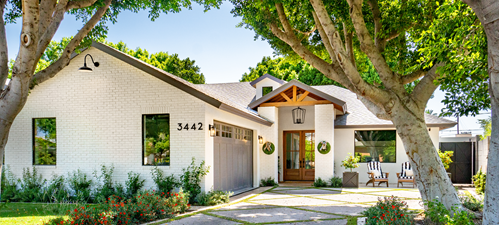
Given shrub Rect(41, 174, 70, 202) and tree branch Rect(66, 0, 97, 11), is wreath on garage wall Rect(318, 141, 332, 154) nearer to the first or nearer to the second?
shrub Rect(41, 174, 70, 202)

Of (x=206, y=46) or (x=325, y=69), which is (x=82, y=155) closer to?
(x=325, y=69)

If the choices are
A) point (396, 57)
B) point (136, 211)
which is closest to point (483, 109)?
point (396, 57)

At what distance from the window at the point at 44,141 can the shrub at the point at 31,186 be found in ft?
1.23

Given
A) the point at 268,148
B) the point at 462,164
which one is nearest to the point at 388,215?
the point at 268,148

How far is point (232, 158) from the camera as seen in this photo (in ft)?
43.5

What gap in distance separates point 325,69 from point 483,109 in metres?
3.13

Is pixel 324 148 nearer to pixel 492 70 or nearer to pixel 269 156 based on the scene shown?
pixel 269 156

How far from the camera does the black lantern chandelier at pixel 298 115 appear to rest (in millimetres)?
17797

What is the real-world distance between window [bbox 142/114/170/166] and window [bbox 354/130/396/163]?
9.90 metres

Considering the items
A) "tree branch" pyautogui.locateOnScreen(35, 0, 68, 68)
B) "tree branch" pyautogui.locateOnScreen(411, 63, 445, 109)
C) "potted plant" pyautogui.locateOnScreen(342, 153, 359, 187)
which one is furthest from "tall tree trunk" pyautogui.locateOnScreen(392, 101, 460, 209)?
"potted plant" pyautogui.locateOnScreen(342, 153, 359, 187)

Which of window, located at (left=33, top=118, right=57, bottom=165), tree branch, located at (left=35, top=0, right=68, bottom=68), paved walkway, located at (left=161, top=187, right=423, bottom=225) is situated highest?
tree branch, located at (left=35, top=0, right=68, bottom=68)

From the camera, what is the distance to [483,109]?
7.34 meters

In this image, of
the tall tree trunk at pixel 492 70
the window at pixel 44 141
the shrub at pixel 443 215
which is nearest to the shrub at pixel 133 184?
the window at pixel 44 141

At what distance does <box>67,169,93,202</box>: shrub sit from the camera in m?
10.8
